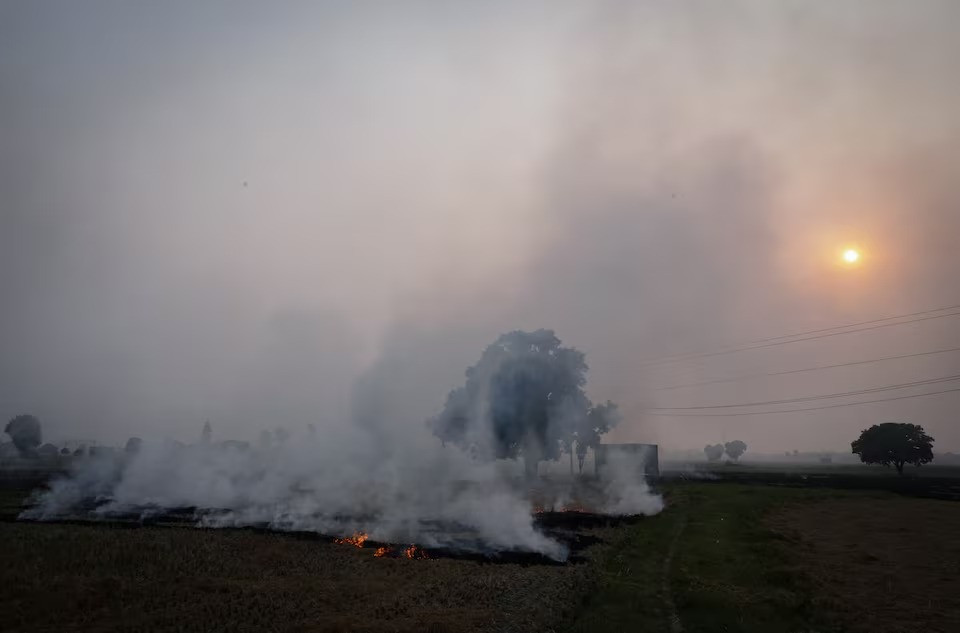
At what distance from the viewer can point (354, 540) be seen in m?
40.8

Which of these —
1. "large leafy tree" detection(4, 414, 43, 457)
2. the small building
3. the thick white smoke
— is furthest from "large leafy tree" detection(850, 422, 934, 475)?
"large leafy tree" detection(4, 414, 43, 457)

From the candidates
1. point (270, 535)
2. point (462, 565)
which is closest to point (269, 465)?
point (270, 535)

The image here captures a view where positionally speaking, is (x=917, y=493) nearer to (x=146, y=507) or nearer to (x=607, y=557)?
(x=607, y=557)

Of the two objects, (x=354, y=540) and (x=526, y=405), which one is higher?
(x=526, y=405)

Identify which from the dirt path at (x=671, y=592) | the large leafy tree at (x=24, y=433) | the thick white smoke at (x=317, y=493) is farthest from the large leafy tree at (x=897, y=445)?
the large leafy tree at (x=24, y=433)

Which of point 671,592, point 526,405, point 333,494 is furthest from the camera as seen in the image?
point 526,405

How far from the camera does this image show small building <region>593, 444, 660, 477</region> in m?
94.8

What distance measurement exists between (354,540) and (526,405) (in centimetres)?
5637

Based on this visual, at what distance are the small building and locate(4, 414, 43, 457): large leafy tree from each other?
179798mm

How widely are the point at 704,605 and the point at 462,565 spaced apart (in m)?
14.6

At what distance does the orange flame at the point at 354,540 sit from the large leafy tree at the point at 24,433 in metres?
184

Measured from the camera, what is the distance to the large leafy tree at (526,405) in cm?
9444

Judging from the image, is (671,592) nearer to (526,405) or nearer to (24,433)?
(526,405)

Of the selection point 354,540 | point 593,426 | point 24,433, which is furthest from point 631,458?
point 24,433
